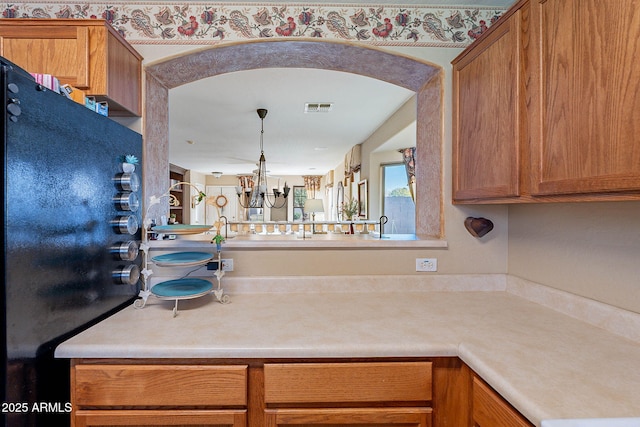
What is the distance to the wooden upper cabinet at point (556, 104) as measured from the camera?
859 mm

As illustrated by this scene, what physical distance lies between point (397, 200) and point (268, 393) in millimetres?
4402

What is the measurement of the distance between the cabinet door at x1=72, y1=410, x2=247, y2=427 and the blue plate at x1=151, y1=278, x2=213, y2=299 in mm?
454

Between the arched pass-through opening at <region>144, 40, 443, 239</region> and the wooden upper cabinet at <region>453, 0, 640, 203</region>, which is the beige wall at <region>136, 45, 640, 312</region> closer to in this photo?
the arched pass-through opening at <region>144, 40, 443, 239</region>

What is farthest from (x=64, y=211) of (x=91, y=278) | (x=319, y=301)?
(x=319, y=301)

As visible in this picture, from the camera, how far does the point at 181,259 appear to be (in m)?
1.50

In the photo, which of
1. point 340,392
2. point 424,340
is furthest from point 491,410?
A: point 340,392

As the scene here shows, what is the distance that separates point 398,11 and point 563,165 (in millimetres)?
1262

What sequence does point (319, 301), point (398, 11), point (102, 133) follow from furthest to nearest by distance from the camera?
point (398, 11) < point (319, 301) < point (102, 133)

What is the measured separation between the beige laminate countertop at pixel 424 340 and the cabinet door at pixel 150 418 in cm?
20

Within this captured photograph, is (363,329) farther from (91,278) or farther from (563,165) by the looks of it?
(91,278)

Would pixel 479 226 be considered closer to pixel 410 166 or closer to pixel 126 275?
pixel 126 275

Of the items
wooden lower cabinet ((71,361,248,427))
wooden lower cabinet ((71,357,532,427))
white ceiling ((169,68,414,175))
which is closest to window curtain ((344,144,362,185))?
white ceiling ((169,68,414,175))

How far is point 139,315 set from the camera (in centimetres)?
139

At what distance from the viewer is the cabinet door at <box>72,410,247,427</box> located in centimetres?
106
